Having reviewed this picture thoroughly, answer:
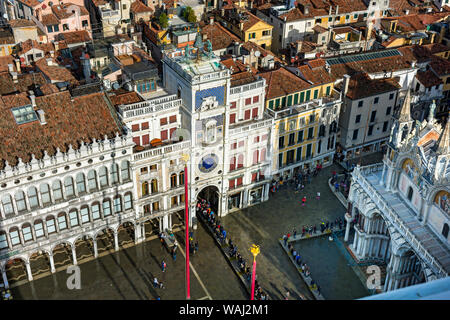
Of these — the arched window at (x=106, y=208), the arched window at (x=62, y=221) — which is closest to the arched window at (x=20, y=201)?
the arched window at (x=62, y=221)

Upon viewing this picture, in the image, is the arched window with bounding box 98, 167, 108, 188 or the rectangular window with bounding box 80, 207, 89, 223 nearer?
the arched window with bounding box 98, 167, 108, 188

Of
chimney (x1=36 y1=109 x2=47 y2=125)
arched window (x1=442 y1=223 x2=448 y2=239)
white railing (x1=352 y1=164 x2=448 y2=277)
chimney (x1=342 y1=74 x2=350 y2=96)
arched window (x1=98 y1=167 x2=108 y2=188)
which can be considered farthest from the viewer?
chimney (x1=342 y1=74 x2=350 y2=96)

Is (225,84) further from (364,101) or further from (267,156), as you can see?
(364,101)

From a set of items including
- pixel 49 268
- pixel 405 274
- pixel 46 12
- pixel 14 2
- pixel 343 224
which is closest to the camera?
pixel 405 274

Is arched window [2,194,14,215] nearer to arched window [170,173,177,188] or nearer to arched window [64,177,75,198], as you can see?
arched window [64,177,75,198]

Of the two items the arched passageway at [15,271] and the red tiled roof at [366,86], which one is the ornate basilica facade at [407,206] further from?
the arched passageway at [15,271]

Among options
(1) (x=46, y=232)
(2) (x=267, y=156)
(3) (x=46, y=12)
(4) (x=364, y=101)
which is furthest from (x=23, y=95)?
(4) (x=364, y=101)

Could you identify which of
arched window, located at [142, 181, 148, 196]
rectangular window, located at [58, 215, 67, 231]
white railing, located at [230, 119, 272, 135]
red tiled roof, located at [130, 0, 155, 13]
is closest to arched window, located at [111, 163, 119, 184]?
arched window, located at [142, 181, 148, 196]

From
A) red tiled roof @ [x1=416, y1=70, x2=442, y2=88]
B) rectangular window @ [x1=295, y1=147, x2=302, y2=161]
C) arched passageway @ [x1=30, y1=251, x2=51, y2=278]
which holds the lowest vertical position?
arched passageway @ [x1=30, y1=251, x2=51, y2=278]
